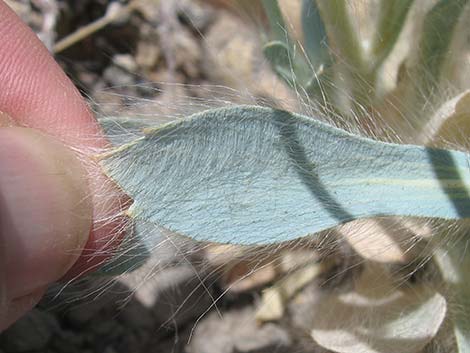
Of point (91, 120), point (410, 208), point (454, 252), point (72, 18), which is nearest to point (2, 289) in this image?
point (91, 120)

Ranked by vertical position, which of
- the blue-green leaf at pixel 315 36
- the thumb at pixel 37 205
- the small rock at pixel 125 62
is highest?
the blue-green leaf at pixel 315 36

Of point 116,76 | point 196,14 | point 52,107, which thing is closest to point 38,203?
point 52,107

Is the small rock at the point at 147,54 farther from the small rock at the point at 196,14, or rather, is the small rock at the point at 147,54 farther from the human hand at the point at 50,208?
the human hand at the point at 50,208

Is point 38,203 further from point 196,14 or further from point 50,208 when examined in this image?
point 196,14

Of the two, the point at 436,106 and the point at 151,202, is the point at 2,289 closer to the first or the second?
the point at 151,202

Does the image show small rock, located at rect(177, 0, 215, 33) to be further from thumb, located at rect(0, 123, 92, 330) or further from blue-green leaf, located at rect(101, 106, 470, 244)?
blue-green leaf, located at rect(101, 106, 470, 244)

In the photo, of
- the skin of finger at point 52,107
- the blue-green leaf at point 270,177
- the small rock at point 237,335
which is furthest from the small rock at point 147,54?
the blue-green leaf at point 270,177
